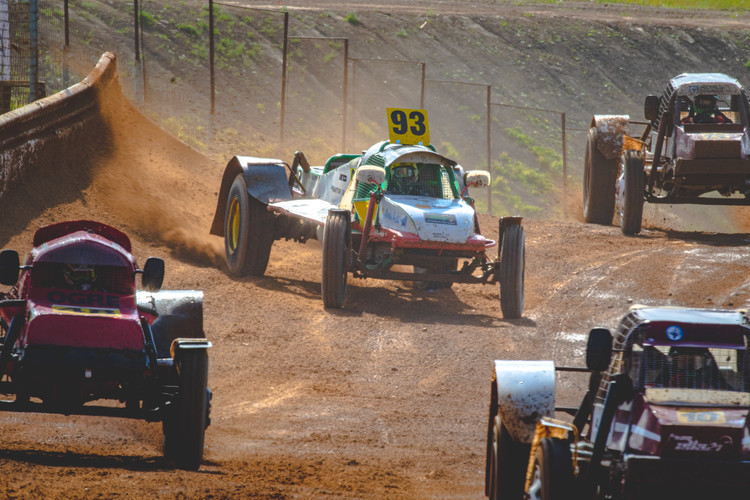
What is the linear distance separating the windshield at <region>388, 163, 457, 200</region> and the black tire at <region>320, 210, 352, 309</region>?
44.0 inches

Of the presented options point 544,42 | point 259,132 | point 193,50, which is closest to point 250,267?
point 259,132

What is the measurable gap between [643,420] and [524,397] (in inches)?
35.9

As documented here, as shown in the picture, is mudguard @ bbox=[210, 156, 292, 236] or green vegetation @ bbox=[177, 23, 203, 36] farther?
green vegetation @ bbox=[177, 23, 203, 36]

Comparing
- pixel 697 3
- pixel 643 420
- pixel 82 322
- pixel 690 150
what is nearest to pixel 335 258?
pixel 82 322

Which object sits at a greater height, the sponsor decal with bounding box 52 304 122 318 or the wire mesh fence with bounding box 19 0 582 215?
the wire mesh fence with bounding box 19 0 582 215

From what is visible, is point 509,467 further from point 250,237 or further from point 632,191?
point 632,191

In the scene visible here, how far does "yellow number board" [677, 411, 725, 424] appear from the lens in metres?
5.48

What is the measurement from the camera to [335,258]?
538 inches

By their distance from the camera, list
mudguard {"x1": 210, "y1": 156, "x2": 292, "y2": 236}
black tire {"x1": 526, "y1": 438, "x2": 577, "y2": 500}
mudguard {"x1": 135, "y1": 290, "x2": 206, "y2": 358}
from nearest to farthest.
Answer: black tire {"x1": 526, "y1": 438, "x2": 577, "y2": 500} < mudguard {"x1": 135, "y1": 290, "x2": 206, "y2": 358} < mudguard {"x1": 210, "y1": 156, "x2": 292, "y2": 236}

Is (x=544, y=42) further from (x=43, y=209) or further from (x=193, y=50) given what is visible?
(x=43, y=209)

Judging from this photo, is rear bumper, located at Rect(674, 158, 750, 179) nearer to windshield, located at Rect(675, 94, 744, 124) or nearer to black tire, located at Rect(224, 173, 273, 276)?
windshield, located at Rect(675, 94, 744, 124)

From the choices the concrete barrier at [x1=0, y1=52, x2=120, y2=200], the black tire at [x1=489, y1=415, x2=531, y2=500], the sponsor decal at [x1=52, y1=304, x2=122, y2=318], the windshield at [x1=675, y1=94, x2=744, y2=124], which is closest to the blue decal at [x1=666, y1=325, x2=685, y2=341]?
the black tire at [x1=489, y1=415, x2=531, y2=500]

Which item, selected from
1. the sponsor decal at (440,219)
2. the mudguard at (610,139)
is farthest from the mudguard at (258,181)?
the mudguard at (610,139)

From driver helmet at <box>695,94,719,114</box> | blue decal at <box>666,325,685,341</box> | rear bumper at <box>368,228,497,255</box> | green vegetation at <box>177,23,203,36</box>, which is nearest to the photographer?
blue decal at <box>666,325,685,341</box>
